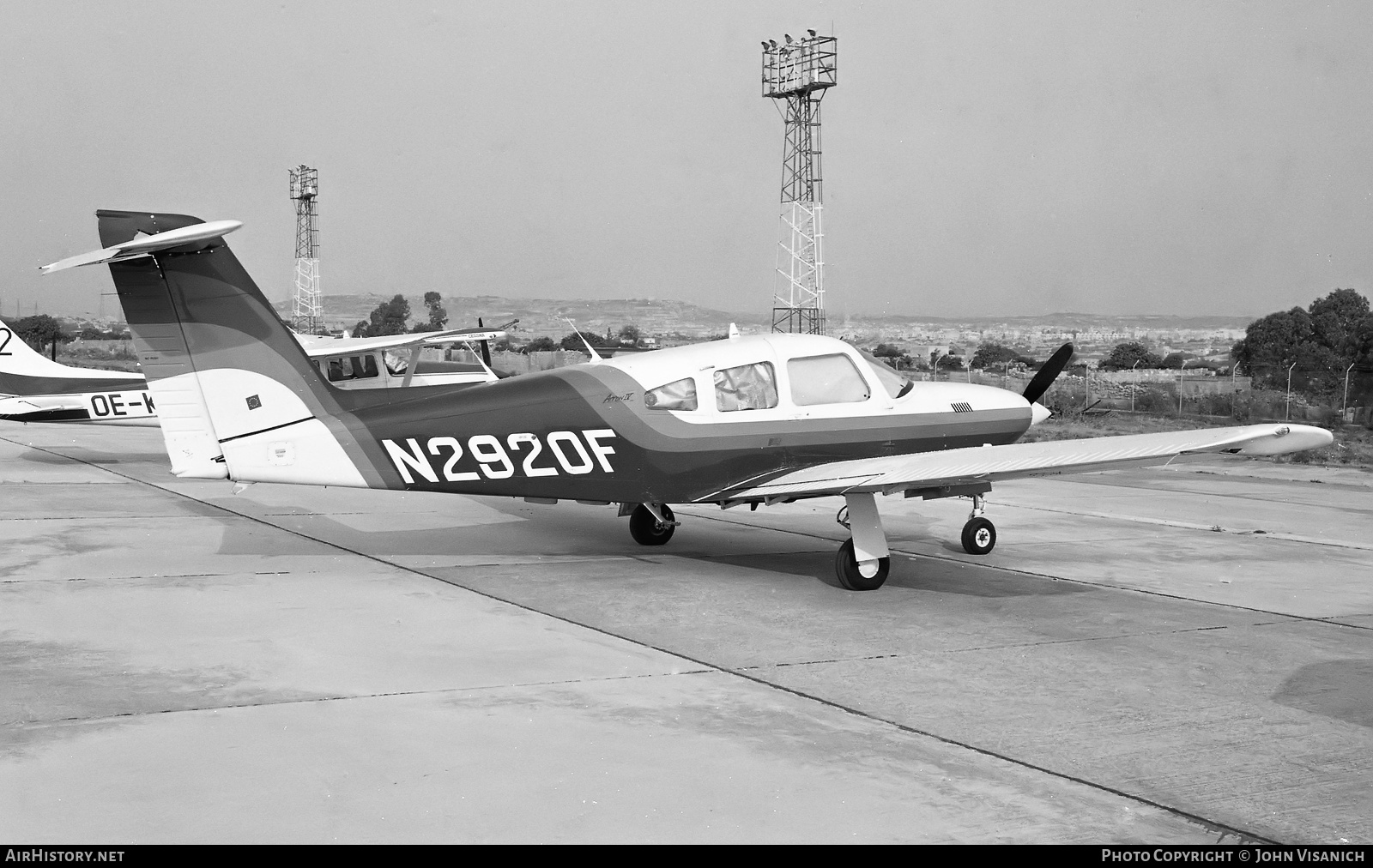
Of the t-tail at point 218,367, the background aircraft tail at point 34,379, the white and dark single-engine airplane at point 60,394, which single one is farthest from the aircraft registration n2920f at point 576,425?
the background aircraft tail at point 34,379

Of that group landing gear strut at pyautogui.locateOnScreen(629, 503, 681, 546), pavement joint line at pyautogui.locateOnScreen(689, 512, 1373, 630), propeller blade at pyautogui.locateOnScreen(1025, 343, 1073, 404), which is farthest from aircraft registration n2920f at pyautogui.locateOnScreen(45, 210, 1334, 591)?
propeller blade at pyautogui.locateOnScreen(1025, 343, 1073, 404)

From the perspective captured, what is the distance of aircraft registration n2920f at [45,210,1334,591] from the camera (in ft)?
31.2

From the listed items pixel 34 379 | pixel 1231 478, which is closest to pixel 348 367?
pixel 34 379

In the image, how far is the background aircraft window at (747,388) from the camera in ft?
35.3

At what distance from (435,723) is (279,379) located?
15.4 ft

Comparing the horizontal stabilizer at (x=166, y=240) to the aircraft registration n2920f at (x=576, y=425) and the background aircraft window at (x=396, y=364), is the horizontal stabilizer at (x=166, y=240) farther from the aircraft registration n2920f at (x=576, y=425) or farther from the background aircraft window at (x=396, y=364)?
the background aircraft window at (x=396, y=364)

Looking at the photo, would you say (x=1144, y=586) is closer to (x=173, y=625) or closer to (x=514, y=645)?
(x=514, y=645)

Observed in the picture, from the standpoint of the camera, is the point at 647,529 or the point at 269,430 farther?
the point at 647,529

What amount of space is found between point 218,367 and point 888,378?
233 inches

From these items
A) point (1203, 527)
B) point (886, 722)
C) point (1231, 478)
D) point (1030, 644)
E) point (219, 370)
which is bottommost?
point (1231, 478)

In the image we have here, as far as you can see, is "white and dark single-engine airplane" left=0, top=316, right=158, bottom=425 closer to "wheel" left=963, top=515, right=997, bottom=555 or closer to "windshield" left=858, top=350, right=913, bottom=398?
"windshield" left=858, top=350, right=913, bottom=398

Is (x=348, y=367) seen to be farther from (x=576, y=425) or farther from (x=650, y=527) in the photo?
(x=576, y=425)

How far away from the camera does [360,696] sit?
6.61 m
